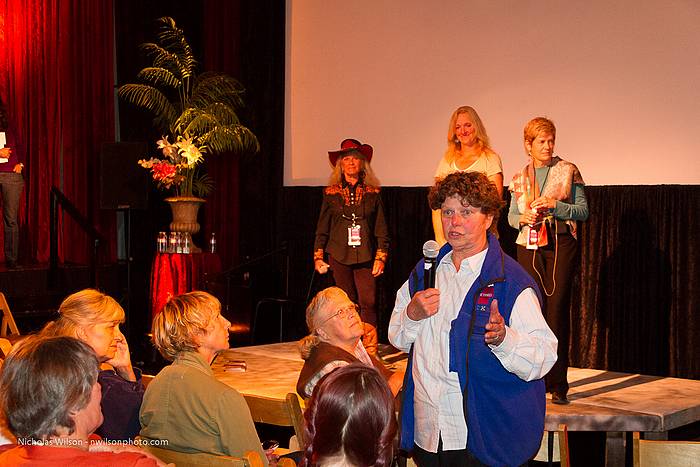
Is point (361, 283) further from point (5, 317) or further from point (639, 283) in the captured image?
point (5, 317)

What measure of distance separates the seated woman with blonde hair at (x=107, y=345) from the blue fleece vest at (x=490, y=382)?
1.21 m

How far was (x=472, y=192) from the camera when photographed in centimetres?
320

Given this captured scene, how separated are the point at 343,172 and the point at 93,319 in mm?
3965

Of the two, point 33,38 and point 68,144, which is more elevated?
point 33,38

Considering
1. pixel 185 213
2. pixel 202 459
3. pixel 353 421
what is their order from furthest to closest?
pixel 185 213
pixel 202 459
pixel 353 421

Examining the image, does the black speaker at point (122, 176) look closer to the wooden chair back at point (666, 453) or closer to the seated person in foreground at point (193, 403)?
the seated person in foreground at point (193, 403)

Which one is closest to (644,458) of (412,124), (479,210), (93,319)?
(479,210)

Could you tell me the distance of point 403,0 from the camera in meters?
8.59

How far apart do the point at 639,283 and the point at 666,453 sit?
4.32 meters

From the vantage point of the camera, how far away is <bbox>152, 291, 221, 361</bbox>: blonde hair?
3359 millimetres

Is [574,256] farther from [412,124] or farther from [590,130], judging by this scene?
[412,124]

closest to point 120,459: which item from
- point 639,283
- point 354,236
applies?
point 354,236

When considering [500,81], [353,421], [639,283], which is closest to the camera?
[353,421]

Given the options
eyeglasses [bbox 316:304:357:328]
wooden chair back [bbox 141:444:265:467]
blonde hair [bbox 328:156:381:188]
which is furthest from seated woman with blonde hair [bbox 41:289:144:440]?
blonde hair [bbox 328:156:381:188]
